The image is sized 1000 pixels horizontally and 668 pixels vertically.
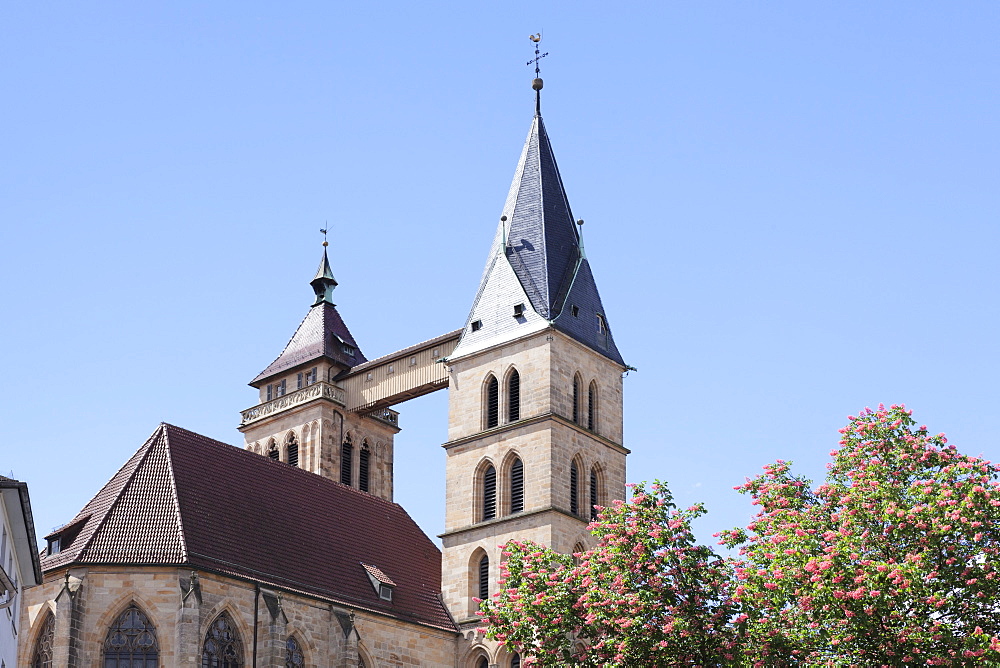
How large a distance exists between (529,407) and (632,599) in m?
17.6

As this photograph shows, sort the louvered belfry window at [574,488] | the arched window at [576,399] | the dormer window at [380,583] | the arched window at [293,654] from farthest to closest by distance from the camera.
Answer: the arched window at [576,399] → the louvered belfry window at [574,488] → the dormer window at [380,583] → the arched window at [293,654]

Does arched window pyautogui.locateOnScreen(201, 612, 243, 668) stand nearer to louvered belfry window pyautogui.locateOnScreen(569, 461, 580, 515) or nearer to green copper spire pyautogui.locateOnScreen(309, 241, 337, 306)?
louvered belfry window pyautogui.locateOnScreen(569, 461, 580, 515)

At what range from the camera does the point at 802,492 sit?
2772 cm

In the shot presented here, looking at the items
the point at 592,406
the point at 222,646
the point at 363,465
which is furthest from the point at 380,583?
the point at 363,465

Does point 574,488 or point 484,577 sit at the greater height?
point 574,488

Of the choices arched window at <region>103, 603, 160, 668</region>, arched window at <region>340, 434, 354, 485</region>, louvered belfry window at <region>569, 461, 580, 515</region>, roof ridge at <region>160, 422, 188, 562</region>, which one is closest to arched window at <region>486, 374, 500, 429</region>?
louvered belfry window at <region>569, 461, 580, 515</region>

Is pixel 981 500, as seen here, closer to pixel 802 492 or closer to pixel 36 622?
pixel 802 492

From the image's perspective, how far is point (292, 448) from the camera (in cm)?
5522

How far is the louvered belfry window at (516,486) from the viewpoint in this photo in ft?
148

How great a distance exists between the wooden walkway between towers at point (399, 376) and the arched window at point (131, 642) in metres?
16.0

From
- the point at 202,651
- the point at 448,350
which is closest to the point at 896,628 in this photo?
the point at 202,651

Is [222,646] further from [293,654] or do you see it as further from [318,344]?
[318,344]

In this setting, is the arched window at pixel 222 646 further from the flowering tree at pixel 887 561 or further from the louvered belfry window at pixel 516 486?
the flowering tree at pixel 887 561

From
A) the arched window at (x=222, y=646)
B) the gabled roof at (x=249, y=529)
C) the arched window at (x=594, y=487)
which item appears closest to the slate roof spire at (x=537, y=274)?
the arched window at (x=594, y=487)
